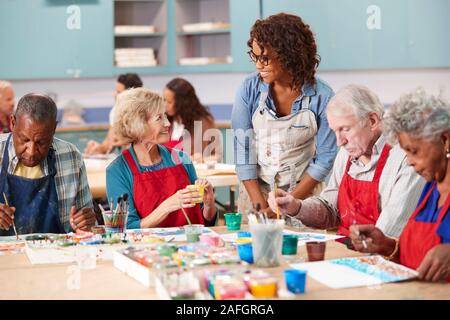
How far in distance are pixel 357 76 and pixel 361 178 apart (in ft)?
17.0

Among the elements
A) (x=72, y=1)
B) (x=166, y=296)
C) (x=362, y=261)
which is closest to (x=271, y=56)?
(x=362, y=261)

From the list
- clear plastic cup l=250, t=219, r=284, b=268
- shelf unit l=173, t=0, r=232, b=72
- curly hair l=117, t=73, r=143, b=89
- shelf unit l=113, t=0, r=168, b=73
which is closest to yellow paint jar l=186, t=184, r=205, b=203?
clear plastic cup l=250, t=219, r=284, b=268

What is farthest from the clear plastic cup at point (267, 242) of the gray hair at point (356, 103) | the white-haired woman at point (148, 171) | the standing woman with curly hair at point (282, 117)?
the standing woman with curly hair at point (282, 117)

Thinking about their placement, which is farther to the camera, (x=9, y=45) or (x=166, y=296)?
(x=9, y=45)

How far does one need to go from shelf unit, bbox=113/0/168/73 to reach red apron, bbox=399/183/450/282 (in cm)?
645

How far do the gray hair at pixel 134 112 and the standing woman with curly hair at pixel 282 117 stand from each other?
620 millimetres

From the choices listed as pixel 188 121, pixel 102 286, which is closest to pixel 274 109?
pixel 102 286

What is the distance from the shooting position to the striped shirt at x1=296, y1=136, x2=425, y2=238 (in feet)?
9.97

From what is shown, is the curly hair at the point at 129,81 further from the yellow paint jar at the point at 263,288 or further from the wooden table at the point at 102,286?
the yellow paint jar at the point at 263,288

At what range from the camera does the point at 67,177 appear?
3.71 meters

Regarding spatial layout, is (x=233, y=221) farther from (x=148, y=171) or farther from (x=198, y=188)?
(x=148, y=171)

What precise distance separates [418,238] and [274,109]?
5.51 feet
